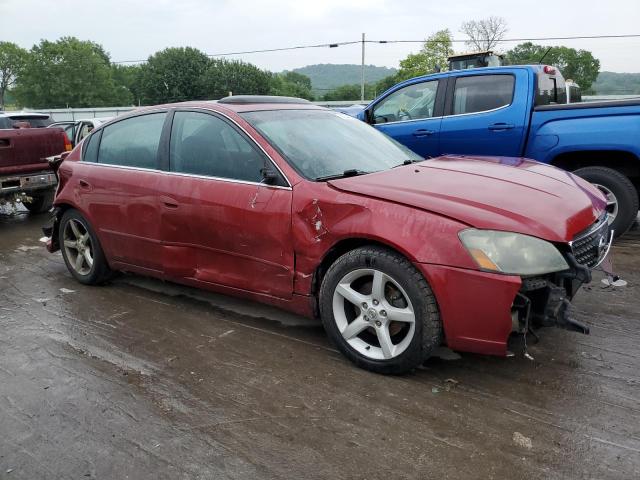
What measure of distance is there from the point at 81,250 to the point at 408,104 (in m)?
4.30

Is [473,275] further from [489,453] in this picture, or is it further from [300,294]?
[300,294]

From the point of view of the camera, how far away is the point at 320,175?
3.44m

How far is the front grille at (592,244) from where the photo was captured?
9.64ft

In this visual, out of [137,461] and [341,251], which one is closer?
[137,461]

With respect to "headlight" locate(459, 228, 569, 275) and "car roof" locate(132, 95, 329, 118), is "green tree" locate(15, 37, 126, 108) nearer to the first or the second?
"car roof" locate(132, 95, 329, 118)

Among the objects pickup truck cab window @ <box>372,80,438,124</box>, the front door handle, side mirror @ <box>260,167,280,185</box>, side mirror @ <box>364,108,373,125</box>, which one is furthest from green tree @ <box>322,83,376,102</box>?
side mirror @ <box>260,167,280,185</box>

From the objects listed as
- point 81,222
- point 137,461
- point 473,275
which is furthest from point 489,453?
point 81,222

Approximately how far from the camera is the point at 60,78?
301 ft

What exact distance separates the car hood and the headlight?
1.7 inches

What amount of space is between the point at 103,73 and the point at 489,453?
104431 millimetres

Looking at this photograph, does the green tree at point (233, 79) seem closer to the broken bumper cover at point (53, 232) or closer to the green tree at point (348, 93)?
the green tree at point (348, 93)

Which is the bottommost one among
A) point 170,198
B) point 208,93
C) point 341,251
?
point 341,251

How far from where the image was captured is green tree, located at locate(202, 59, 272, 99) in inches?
3046

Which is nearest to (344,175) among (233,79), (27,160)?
(27,160)
